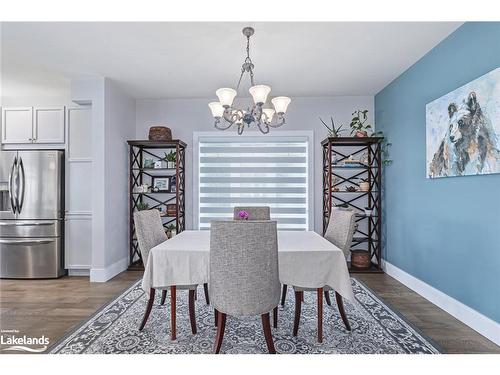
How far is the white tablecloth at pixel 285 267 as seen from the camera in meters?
2.05

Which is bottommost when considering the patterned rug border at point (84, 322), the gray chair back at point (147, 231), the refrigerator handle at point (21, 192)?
the patterned rug border at point (84, 322)

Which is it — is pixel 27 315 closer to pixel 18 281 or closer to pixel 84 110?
pixel 18 281

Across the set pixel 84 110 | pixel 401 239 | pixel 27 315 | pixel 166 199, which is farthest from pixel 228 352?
pixel 84 110

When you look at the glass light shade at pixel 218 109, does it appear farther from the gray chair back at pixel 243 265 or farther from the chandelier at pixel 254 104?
the gray chair back at pixel 243 265

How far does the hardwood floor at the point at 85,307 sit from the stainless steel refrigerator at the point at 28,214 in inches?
8.4

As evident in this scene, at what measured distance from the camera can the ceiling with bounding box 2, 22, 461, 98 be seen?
254 centimetres

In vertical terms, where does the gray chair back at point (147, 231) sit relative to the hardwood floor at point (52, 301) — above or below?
above

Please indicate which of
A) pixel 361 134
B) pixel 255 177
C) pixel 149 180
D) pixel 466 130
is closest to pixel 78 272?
pixel 149 180

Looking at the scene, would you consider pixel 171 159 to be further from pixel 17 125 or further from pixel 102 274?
pixel 17 125

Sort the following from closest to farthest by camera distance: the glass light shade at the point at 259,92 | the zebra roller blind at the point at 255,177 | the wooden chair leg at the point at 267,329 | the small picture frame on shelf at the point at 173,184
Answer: the wooden chair leg at the point at 267,329 < the glass light shade at the point at 259,92 < the small picture frame on shelf at the point at 173,184 < the zebra roller blind at the point at 255,177

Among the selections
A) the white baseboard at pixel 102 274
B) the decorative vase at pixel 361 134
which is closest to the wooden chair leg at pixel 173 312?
the white baseboard at pixel 102 274

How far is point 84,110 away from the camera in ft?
12.8
